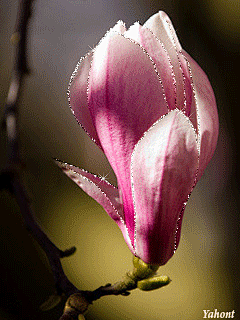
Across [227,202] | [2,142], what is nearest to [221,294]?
[227,202]

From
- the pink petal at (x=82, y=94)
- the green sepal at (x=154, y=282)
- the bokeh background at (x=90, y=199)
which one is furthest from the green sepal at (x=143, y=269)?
the bokeh background at (x=90, y=199)

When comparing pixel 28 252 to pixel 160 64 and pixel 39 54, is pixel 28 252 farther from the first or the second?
pixel 160 64

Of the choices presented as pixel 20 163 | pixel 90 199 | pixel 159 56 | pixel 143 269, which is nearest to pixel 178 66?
pixel 159 56

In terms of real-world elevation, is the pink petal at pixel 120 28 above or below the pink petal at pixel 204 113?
above

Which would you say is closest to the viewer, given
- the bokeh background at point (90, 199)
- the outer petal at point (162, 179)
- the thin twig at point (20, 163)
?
the outer petal at point (162, 179)

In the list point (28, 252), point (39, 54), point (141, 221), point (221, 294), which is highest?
point (39, 54)

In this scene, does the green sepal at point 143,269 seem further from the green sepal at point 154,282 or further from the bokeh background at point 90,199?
the bokeh background at point 90,199

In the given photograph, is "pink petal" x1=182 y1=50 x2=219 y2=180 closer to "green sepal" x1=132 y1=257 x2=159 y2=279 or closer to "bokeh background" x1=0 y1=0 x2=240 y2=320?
"green sepal" x1=132 y1=257 x2=159 y2=279

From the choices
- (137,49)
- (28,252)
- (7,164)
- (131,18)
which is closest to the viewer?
(137,49)
